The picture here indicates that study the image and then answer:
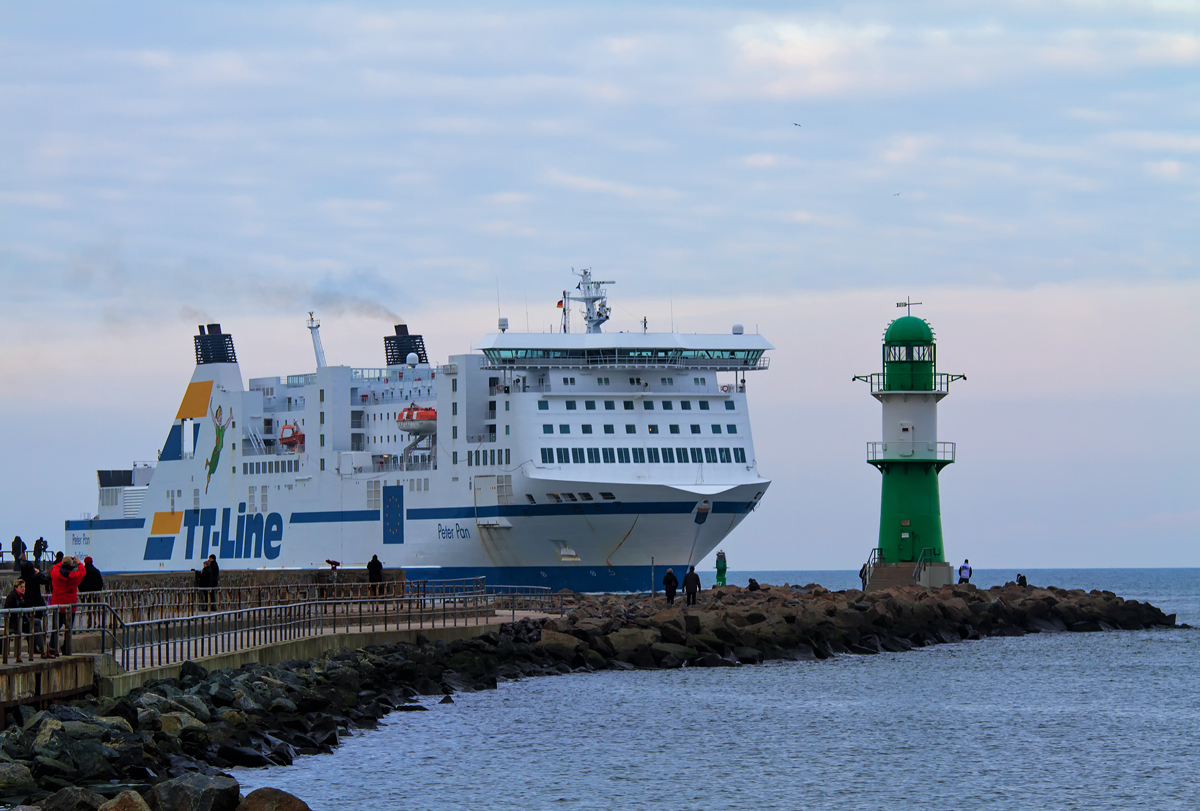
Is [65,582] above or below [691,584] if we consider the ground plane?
above

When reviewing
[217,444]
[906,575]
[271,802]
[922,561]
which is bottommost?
[271,802]

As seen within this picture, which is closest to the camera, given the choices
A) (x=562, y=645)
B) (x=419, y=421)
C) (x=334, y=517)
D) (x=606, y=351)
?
(x=562, y=645)

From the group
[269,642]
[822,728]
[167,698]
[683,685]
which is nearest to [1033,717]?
[822,728]

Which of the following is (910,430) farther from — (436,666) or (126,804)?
(126,804)

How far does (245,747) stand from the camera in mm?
17188

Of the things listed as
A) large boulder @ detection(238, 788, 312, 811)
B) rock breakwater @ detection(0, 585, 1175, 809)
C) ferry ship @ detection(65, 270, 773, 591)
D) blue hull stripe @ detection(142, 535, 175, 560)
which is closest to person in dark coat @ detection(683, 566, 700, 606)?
rock breakwater @ detection(0, 585, 1175, 809)

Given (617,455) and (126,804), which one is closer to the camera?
(126,804)

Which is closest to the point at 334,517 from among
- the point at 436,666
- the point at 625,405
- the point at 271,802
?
the point at 625,405

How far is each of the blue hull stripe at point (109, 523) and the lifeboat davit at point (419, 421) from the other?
1714 cm

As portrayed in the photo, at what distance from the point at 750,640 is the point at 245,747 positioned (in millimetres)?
14817

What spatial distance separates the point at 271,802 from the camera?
12.5 metres

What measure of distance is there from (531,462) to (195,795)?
30048mm

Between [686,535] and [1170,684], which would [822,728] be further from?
[686,535]

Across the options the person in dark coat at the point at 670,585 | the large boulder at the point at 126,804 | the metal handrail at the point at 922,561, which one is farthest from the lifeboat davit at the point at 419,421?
the large boulder at the point at 126,804
